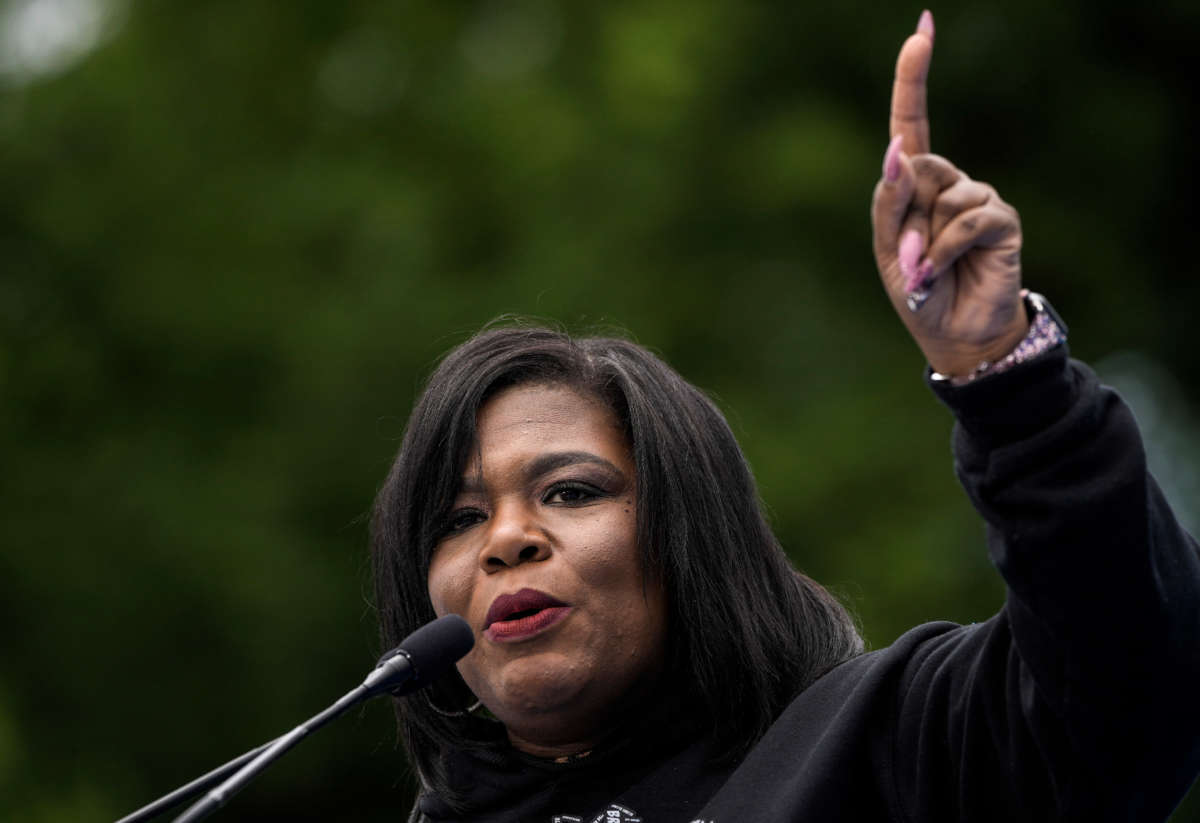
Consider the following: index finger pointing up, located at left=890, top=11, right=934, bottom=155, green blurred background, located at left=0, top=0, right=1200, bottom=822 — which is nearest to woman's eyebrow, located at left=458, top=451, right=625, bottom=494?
index finger pointing up, located at left=890, top=11, right=934, bottom=155

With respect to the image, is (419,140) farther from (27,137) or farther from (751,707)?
(751,707)

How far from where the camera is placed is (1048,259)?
8.82 meters

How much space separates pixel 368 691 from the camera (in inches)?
111

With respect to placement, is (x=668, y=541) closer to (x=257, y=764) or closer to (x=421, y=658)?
(x=421, y=658)

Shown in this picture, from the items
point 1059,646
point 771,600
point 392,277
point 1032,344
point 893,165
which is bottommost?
point 1059,646

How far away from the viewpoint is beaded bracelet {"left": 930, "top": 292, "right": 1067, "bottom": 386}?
8.34 ft

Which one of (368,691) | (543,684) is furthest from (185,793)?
(543,684)

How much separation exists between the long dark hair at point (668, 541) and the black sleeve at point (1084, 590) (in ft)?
2.48

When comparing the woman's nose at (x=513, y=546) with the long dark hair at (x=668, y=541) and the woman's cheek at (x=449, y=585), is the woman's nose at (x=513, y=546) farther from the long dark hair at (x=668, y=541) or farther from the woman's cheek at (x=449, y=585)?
the long dark hair at (x=668, y=541)

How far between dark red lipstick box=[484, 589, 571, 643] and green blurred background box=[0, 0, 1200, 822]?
4.37 m

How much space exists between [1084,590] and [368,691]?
3.48 ft

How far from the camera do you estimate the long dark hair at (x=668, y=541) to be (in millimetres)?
3365

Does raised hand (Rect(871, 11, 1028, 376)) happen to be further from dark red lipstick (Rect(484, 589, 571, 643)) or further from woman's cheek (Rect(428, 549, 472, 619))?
woman's cheek (Rect(428, 549, 472, 619))

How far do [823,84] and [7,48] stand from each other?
12.8ft
